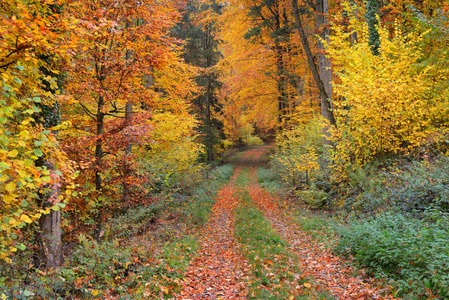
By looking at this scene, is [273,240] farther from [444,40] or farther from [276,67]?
[276,67]

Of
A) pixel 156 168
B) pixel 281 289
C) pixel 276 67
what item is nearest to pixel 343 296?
pixel 281 289

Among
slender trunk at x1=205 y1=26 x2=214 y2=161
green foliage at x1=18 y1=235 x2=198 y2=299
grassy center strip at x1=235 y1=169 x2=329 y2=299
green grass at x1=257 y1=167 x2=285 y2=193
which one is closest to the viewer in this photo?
green foliage at x1=18 y1=235 x2=198 y2=299

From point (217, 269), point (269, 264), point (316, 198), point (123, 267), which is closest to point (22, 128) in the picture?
point (123, 267)

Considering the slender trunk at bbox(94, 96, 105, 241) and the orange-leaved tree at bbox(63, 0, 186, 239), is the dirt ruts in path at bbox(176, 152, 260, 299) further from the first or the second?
the slender trunk at bbox(94, 96, 105, 241)

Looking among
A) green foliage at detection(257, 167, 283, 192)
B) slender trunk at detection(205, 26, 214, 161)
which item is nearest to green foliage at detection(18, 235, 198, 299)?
green foliage at detection(257, 167, 283, 192)

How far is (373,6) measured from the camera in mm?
10633

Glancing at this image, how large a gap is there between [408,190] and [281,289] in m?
3.98

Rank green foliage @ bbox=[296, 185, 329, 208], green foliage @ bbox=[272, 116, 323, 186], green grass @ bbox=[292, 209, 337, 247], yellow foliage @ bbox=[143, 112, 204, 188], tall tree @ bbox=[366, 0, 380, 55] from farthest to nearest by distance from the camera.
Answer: yellow foliage @ bbox=[143, 112, 204, 188] < green foliage @ bbox=[272, 116, 323, 186] < tall tree @ bbox=[366, 0, 380, 55] < green foliage @ bbox=[296, 185, 329, 208] < green grass @ bbox=[292, 209, 337, 247]

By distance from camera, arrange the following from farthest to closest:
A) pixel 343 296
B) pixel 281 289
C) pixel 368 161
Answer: pixel 368 161 < pixel 281 289 < pixel 343 296

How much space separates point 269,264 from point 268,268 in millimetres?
207

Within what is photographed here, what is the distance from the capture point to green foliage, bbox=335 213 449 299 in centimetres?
377

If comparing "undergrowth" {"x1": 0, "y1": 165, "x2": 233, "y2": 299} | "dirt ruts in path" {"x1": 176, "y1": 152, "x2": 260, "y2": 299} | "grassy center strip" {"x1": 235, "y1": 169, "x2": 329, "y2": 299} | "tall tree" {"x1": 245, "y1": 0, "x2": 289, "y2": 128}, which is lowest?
"dirt ruts in path" {"x1": 176, "y1": 152, "x2": 260, "y2": 299}

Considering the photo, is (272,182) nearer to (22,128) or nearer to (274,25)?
(274,25)

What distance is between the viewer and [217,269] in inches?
233
